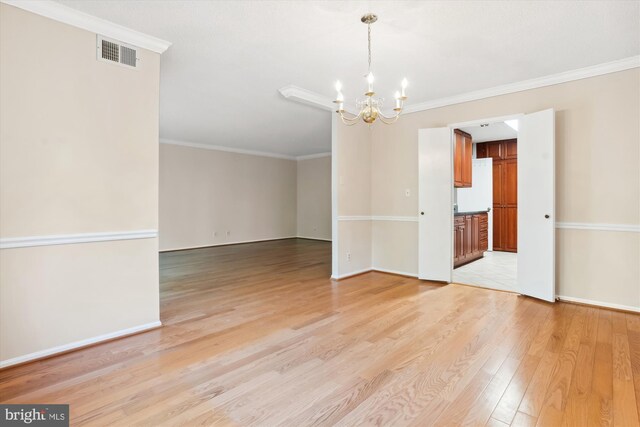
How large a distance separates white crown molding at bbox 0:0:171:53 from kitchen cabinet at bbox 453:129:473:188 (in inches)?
170

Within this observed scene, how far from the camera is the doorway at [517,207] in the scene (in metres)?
3.48

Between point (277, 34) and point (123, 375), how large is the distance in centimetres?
272

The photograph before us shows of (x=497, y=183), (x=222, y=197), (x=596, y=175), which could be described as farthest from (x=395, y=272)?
(x=222, y=197)

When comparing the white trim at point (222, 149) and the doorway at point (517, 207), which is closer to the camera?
the doorway at point (517, 207)

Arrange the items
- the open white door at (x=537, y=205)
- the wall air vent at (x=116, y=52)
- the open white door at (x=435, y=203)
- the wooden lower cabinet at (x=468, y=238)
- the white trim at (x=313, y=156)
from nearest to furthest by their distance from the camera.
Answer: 1. the wall air vent at (x=116, y=52)
2. the open white door at (x=537, y=205)
3. the open white door at (x=435, y=203)
4. the wooden lower cabinet at (x=468, y=238)
5. the white trim at (x=313, y=156)

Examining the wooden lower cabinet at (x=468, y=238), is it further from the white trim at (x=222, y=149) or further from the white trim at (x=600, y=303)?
the white trim at (x=222, y=149)

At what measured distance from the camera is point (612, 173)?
10.8 ft

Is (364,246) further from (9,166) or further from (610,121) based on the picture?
(9,166)

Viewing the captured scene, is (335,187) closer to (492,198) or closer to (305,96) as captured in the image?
(305,96)

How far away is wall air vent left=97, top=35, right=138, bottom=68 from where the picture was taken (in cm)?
253

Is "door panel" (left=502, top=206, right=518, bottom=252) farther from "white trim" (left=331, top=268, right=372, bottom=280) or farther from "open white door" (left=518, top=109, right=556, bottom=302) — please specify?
"white trim" (left=331, top=268, right=372, bottom=280)

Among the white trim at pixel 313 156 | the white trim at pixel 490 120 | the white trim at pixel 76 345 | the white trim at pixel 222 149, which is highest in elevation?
the white trim at pixel 313 156

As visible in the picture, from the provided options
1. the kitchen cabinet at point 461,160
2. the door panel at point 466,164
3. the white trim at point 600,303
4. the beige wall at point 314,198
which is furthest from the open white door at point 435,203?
the beige wall at point 314,198

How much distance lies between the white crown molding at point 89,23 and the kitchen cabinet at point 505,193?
7041 millimetres
